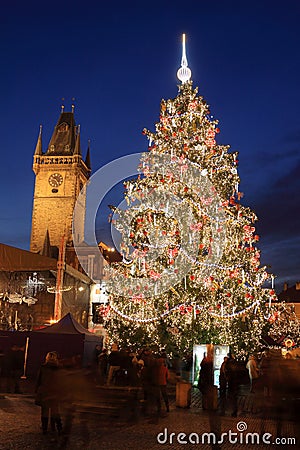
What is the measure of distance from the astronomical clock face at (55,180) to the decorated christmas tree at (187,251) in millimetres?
47598

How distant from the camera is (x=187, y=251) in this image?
1895 cm

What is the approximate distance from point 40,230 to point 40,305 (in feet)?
84.5

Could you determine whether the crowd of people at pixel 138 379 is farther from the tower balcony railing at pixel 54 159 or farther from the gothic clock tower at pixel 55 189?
the tower balcony railing at pixel 54 159

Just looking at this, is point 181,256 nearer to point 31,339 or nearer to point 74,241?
point 31,339

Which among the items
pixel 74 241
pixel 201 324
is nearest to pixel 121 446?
pixel 201 324

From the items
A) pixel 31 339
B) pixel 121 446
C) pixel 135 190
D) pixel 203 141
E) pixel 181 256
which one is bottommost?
pixel 121 446

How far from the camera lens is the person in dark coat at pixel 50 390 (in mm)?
8211

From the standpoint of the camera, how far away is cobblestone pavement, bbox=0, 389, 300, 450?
26.5ft

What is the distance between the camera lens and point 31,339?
16.6 m

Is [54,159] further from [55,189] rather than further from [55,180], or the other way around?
[55,189]

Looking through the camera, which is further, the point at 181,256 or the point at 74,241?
the point at 74,241

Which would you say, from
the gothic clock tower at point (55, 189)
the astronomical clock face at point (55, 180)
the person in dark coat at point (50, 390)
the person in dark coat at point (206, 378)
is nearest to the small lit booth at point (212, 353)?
the person in dark coat at point (206, 378)

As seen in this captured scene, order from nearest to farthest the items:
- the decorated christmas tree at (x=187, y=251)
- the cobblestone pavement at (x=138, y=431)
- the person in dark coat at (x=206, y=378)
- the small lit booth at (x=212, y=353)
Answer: the cobblestone pavement at (x=138, y=431) < the person in dark coat at (x=206, y=378) < the small lit booth at (x=212, y=353) < the decorated christmas tree at (x=187, y=251)

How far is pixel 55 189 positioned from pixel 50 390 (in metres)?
60.0
